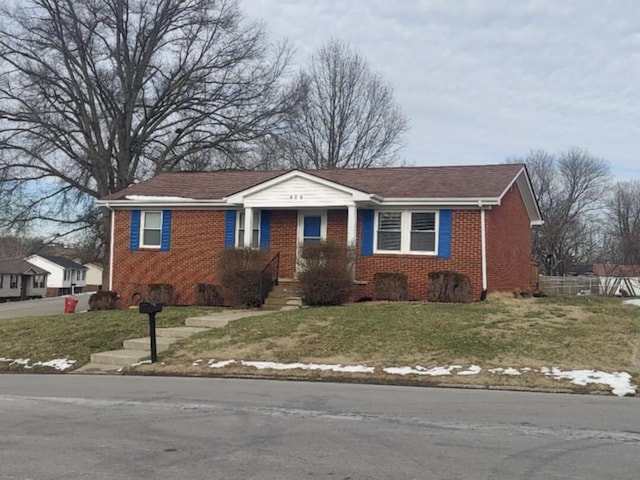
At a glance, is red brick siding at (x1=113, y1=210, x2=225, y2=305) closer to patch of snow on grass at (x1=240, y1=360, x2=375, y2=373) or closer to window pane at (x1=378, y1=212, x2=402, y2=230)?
window pane at (x1=378, y1=212, x2=402, y2=230)

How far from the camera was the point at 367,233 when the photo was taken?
807 inches

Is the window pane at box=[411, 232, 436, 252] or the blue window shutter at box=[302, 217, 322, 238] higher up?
the blue window shutter at box=[302, 217, 322, 238]

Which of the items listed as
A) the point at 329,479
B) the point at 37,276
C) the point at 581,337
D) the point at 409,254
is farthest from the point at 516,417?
the point at 37,276

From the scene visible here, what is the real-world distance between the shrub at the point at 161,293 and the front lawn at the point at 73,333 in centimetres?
277

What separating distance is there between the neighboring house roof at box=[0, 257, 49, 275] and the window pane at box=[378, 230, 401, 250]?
2581 inches

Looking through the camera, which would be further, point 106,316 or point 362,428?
point 106,316

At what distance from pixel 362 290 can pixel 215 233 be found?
5.61 meters

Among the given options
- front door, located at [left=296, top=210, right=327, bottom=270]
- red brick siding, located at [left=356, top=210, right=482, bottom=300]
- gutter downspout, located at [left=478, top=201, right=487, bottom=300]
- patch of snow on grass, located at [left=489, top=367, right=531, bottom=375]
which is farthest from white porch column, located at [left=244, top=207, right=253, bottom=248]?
patch of snow on grass, located at [left=489, top=367, right=531, bottom=375]

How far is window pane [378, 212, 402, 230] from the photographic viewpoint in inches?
800

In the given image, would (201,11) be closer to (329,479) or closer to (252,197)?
(252,197)

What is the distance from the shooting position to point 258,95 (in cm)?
3716

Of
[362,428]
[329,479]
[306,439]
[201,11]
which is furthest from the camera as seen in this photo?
[201,11]

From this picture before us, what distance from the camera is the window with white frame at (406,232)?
1986cm

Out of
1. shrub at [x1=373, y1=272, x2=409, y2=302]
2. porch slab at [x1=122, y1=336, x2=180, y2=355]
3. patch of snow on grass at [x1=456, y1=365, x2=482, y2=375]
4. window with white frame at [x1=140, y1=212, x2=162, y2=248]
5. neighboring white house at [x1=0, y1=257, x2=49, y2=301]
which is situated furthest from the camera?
neighboring white house at [x1=0, y1=257, x2=49, y2=301]
